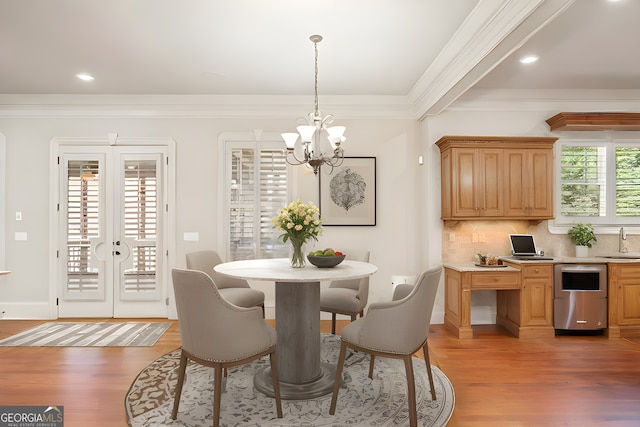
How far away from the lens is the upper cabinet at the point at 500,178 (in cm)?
423

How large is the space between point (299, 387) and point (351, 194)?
2578 mm

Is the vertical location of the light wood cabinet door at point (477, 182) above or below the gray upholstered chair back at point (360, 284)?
above

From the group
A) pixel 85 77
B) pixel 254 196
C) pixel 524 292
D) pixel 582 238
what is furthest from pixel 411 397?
pixel 85 77

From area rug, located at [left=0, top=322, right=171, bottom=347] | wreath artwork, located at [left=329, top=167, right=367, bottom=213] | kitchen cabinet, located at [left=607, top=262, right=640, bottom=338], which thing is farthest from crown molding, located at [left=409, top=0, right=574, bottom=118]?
area rug, located at [left=0, top=322, right=171, bottom=347]

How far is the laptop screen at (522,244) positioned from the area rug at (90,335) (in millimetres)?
4191

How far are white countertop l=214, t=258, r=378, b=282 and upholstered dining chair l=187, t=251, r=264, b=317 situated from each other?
652 millimetres

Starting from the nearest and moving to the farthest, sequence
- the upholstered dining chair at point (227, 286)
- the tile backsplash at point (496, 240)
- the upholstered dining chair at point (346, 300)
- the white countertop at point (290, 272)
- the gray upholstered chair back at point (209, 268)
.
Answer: the white countertop at point (290, 272), the upholstered dining chair at point (346, 300), the upholstered dining chair at point (227, 286), the gray upholstered chair back at point (209, 268), the tile backsplash at point (496, 240)

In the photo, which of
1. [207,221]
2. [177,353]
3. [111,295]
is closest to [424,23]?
[207,221]

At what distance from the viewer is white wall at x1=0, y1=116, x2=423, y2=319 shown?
4668mm

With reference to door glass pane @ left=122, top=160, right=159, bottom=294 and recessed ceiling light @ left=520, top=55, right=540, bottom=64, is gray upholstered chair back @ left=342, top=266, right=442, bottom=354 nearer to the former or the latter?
recessed ceiling light @ left=520, top=55, right=540, bottom=64

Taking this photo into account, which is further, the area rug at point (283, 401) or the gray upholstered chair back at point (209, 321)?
the area rug at point (283, 401)

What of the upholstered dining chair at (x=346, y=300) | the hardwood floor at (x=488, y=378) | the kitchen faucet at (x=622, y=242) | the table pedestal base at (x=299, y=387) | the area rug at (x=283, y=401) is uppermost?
the kitchen faucet at (x=622, y=242)

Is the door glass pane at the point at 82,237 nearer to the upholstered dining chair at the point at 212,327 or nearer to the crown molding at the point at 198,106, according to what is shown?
the crown molding at the point at 198,106

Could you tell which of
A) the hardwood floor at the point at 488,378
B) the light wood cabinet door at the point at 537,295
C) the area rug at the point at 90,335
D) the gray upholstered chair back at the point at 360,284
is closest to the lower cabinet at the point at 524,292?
the light wood cabinet door at the point at 537,295
